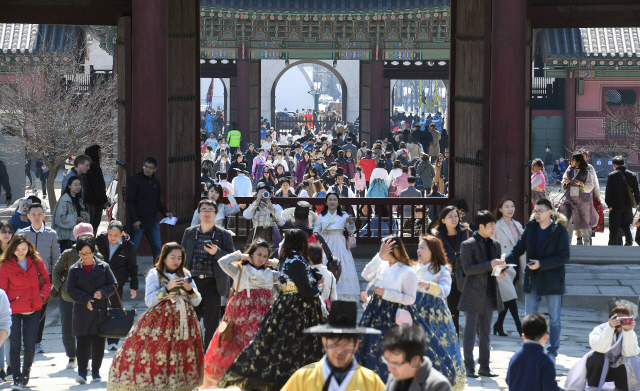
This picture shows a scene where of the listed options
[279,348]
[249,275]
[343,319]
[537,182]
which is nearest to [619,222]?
[537,182]

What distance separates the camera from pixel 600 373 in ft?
22.1

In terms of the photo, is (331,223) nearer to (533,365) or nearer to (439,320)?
(439,320)

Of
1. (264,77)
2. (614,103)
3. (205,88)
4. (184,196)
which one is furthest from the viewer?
(205,88)

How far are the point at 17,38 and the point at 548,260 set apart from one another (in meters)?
22.3

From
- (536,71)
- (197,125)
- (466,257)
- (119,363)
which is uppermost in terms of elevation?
(536,71)

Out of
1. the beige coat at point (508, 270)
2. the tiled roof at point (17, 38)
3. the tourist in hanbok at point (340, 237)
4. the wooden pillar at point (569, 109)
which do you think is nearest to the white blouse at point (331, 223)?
the tourist in hanbok at point (340, 237)

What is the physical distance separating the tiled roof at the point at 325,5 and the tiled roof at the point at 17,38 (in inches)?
211

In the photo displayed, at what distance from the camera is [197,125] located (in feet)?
42.6

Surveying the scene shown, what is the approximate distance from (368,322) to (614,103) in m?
22.9

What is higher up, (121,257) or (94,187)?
(94,187)

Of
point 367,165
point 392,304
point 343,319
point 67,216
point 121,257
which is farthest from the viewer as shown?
point 367,165

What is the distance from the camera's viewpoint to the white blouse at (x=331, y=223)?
33.7 ft

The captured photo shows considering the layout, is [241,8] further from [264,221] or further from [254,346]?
[254,346]

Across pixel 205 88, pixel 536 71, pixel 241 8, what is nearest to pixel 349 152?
pixel 241 8
